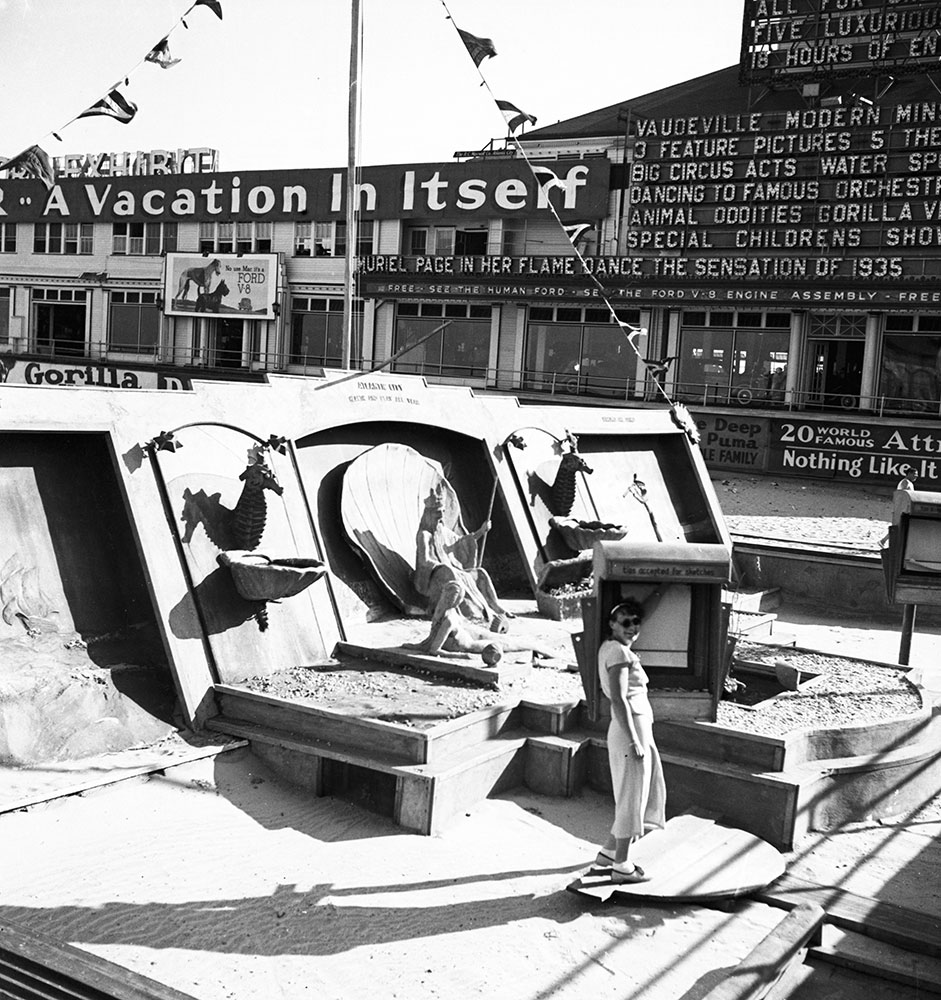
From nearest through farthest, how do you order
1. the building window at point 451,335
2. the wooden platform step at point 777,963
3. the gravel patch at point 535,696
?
the wooden platform step at point 777,963, the gravel patch at point 535,696, the building window at point 451,335

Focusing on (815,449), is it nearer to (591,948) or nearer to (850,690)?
(850,690)

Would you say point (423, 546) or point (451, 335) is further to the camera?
point (451, 335)

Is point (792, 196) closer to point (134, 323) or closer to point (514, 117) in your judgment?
point (514, 117)

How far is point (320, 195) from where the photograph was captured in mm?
40750

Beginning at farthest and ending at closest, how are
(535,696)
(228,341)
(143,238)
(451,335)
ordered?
(143,238) → (228,341) → (451,335) → (535,696)

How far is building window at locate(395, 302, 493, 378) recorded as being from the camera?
127ft

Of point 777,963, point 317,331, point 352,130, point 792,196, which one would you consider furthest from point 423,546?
point 317,331

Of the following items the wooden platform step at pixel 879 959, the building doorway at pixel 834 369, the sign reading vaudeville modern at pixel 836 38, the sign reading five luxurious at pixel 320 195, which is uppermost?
the sign reading vaudeville modern at pixel 836 38

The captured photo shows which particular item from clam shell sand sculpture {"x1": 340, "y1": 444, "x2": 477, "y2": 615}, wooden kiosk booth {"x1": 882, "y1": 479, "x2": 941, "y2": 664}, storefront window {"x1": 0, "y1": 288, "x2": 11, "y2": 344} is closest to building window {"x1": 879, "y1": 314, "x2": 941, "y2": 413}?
wooden kiosk booth {"x1": 882, "y1": 479, "x2": 941, "y2": 664}

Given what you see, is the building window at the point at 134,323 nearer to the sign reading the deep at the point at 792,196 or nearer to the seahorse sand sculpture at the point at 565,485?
the sign reading the deep at the point at 792,196

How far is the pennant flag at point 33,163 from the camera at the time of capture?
15078 millimetres

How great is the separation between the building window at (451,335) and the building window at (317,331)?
2241mm

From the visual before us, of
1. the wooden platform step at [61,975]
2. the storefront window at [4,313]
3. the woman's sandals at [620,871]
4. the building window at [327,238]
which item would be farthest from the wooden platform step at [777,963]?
the storefront window at [4,313]

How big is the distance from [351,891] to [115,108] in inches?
468
